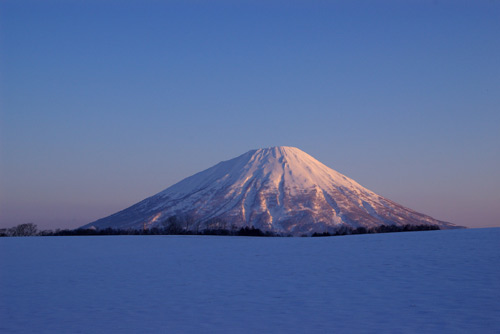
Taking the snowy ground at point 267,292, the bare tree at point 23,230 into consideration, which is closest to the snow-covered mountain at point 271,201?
the bare tree at point 23,230

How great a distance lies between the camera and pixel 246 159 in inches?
6978

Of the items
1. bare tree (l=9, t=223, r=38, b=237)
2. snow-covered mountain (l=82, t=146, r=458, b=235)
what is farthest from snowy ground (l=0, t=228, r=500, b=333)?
snow-covered mountain (l=82, t=146, r=458, b=235)

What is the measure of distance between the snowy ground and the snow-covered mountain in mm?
101079

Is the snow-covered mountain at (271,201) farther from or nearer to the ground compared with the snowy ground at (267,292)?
farther from the ground

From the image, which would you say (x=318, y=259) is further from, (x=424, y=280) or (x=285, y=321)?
(x=285, y=321)

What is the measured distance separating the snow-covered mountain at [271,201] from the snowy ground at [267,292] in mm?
101079

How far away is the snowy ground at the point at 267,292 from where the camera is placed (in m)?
9.44

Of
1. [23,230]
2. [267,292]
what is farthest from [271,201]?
[267,292]

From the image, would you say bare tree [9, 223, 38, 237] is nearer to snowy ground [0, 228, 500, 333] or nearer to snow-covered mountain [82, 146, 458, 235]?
snowy ground [0, 228, 500, 333]

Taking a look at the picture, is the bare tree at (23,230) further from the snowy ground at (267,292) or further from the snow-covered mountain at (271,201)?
the snow-covered mountain at (271,201)

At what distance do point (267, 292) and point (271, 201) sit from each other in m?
138

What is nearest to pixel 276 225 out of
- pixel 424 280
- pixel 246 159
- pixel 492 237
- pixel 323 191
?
pixel 323 191

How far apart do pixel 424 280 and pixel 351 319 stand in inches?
178

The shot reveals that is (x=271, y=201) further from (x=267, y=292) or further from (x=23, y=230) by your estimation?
(x=267, y=292)
